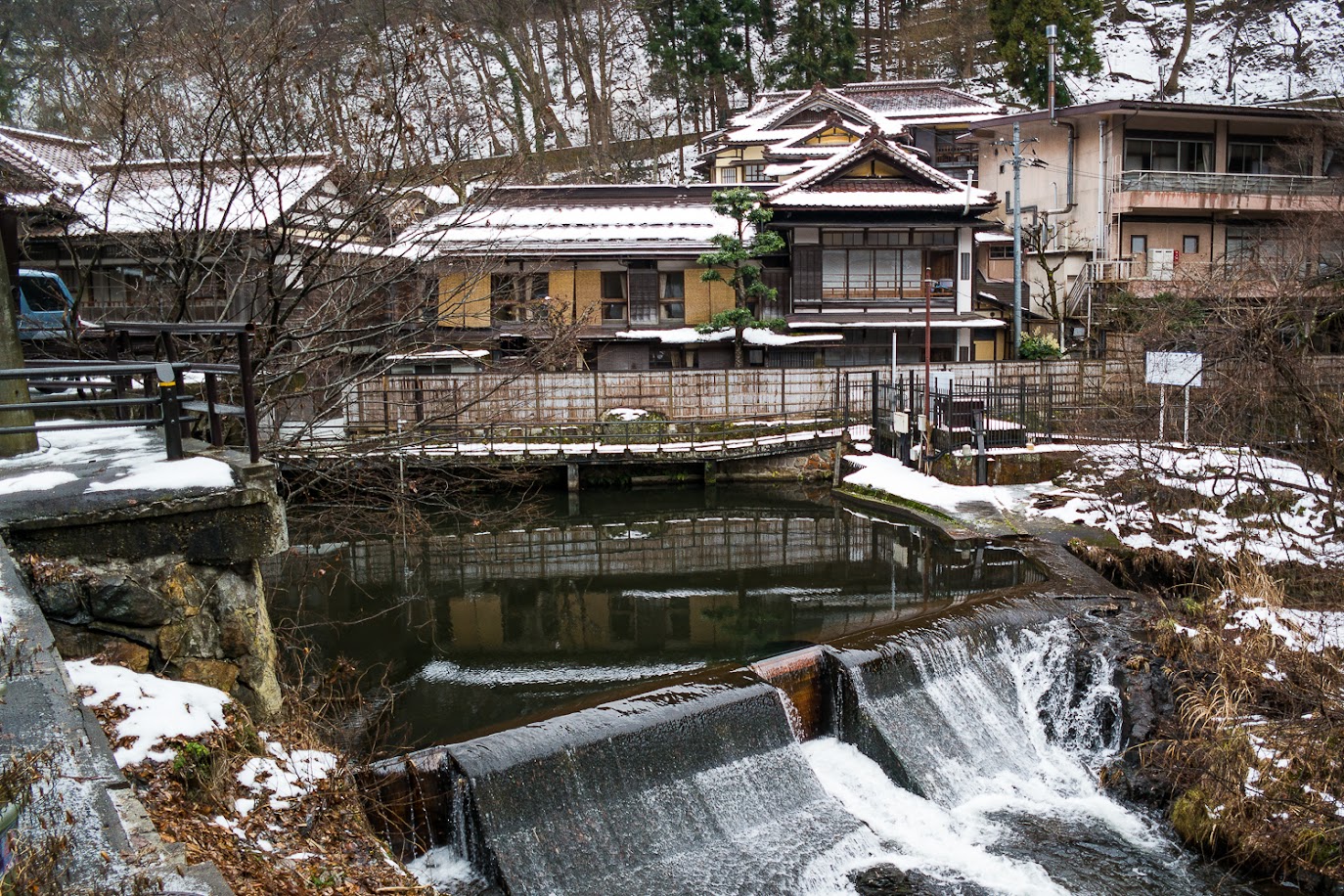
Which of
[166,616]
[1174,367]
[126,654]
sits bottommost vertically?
[126,654]

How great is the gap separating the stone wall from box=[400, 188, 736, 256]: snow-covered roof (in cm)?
2208

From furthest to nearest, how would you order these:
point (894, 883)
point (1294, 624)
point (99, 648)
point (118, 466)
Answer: point (1294, 624) → point (894, 883) → point (118, 466) → point (99, 648)

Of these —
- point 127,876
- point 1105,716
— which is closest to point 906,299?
point 1105,716

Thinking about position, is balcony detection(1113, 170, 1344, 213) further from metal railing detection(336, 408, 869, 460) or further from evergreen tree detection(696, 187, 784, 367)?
metal railing detection(336, 408, 869, 460)

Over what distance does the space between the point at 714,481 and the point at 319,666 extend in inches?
519

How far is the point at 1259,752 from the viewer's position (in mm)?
8766

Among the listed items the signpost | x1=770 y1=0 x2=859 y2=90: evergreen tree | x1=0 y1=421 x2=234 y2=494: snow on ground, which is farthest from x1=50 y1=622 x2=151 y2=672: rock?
x1=770 y1=0 x2=859 y2=90: evergreen tree

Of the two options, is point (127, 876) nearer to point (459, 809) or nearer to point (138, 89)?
point (459, 809)

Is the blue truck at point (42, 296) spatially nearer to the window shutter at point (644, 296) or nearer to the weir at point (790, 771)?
the weir at point (790, 771)

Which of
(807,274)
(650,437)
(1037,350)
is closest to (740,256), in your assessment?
(807,274)

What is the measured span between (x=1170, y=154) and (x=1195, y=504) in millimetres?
21785

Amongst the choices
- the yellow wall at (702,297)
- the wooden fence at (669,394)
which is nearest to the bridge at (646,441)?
the wooden fence at (669,394)

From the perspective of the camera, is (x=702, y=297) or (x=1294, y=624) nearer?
(x=1294, y=624)

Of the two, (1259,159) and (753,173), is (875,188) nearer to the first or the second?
(753,173)
